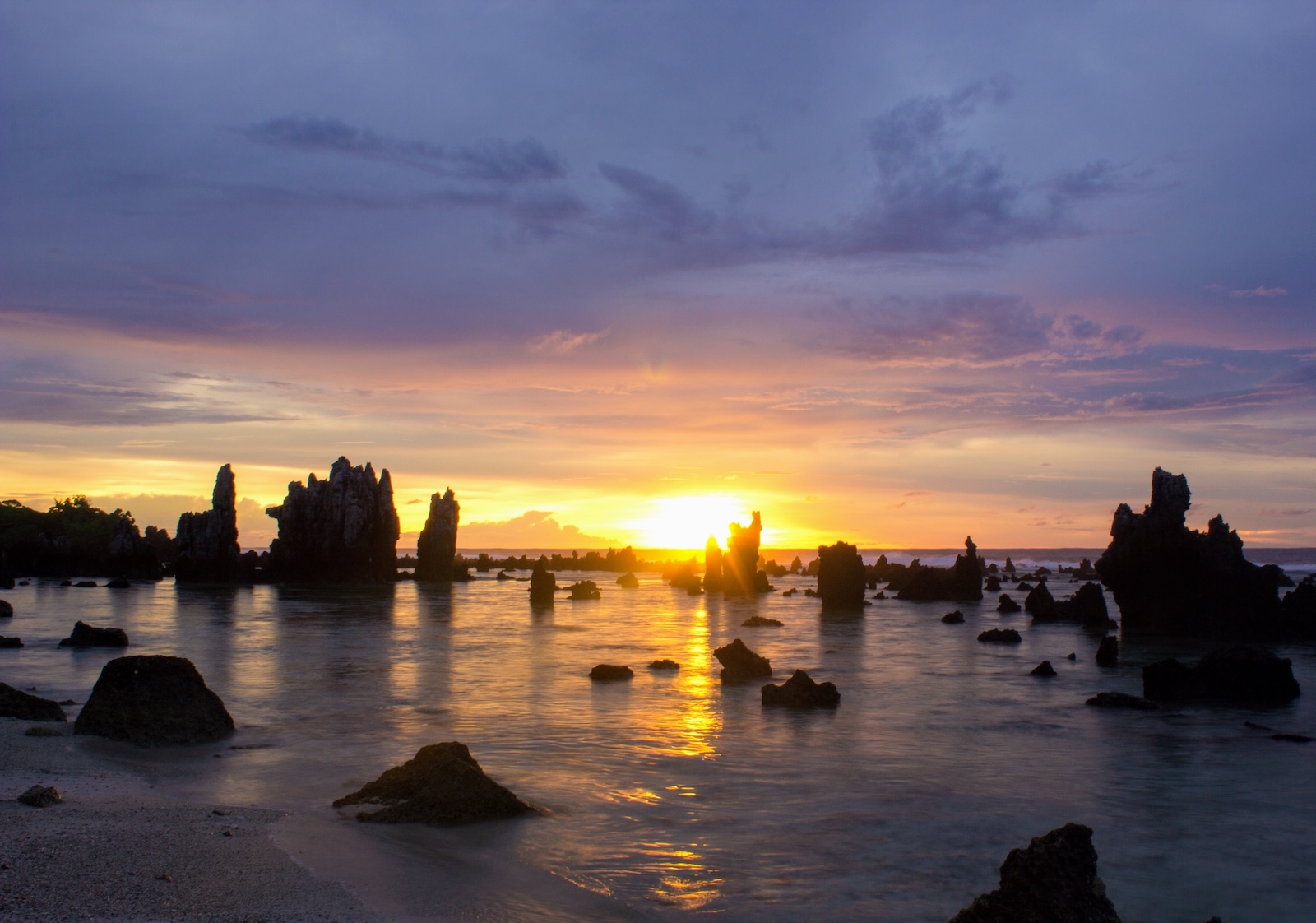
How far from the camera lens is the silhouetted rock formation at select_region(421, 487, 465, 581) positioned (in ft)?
361

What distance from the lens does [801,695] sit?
952 inches

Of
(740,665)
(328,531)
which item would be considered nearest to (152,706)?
(740,665)

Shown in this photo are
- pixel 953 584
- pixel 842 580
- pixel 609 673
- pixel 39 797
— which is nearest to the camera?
pixel 39 797

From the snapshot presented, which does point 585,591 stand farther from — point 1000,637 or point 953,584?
point 1000,637

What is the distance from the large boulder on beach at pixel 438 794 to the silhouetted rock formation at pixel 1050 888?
692 cm

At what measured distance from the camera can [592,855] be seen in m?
11.7

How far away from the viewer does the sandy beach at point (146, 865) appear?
7660mm

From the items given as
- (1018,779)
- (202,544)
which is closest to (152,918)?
(1018,779)

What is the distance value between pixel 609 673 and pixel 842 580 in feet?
161

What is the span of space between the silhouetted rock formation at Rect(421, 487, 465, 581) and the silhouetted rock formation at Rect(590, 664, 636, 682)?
82621 millimetres

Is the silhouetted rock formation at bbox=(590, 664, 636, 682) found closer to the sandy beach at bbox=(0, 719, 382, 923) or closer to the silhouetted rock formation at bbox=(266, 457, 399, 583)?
the sandy beach at bbox=(0, 719, 382, 923)

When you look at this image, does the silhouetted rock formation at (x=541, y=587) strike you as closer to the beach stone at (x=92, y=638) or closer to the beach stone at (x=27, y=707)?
the beach stone at (x=92, y=638)

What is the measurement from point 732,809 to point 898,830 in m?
2.56

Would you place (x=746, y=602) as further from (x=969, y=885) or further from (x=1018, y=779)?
(x=969, y=885)
